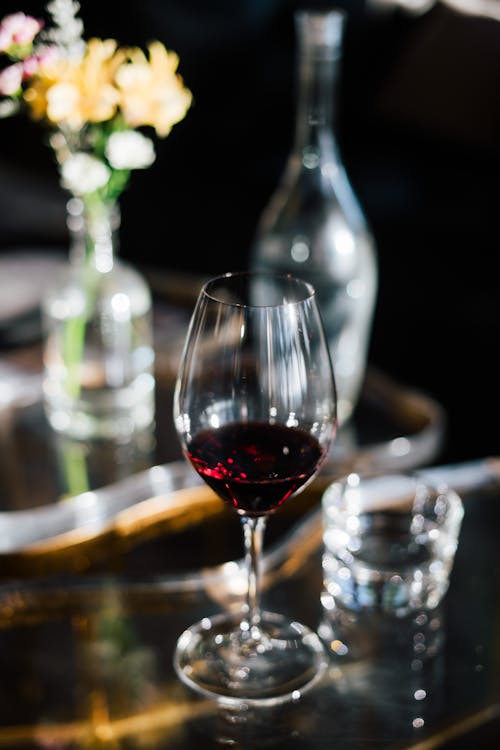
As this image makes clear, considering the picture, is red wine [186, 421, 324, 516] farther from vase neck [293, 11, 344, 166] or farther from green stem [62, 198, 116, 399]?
vase neck [293, 11, 344, 166]

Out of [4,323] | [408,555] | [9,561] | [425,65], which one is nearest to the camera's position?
[408,555]

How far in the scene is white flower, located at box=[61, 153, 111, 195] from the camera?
1156 millimetres

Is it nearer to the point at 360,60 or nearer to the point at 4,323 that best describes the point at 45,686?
the point at 4,323

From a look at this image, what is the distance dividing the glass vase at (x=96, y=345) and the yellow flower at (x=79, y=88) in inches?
6.8

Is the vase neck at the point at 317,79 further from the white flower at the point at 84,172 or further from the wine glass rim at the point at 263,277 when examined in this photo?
the wine glass rim at the point at 263,277

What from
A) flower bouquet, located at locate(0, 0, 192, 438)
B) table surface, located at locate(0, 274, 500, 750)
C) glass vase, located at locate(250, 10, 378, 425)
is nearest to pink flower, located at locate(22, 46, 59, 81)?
flower bouquet, located at locate(0, 0, 192, 438)

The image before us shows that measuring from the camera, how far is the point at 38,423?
1.37 m

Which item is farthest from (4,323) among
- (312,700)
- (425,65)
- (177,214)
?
(425,65)

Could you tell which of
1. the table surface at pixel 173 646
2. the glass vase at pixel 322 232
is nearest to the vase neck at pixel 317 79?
the glass vase at pixel 322 232

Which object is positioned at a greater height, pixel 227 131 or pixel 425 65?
pixel 425 65

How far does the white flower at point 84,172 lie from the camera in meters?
1.16

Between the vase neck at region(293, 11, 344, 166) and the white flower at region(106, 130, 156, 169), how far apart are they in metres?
0.24

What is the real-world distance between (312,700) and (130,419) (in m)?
0.63

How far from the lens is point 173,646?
83 centimetres
